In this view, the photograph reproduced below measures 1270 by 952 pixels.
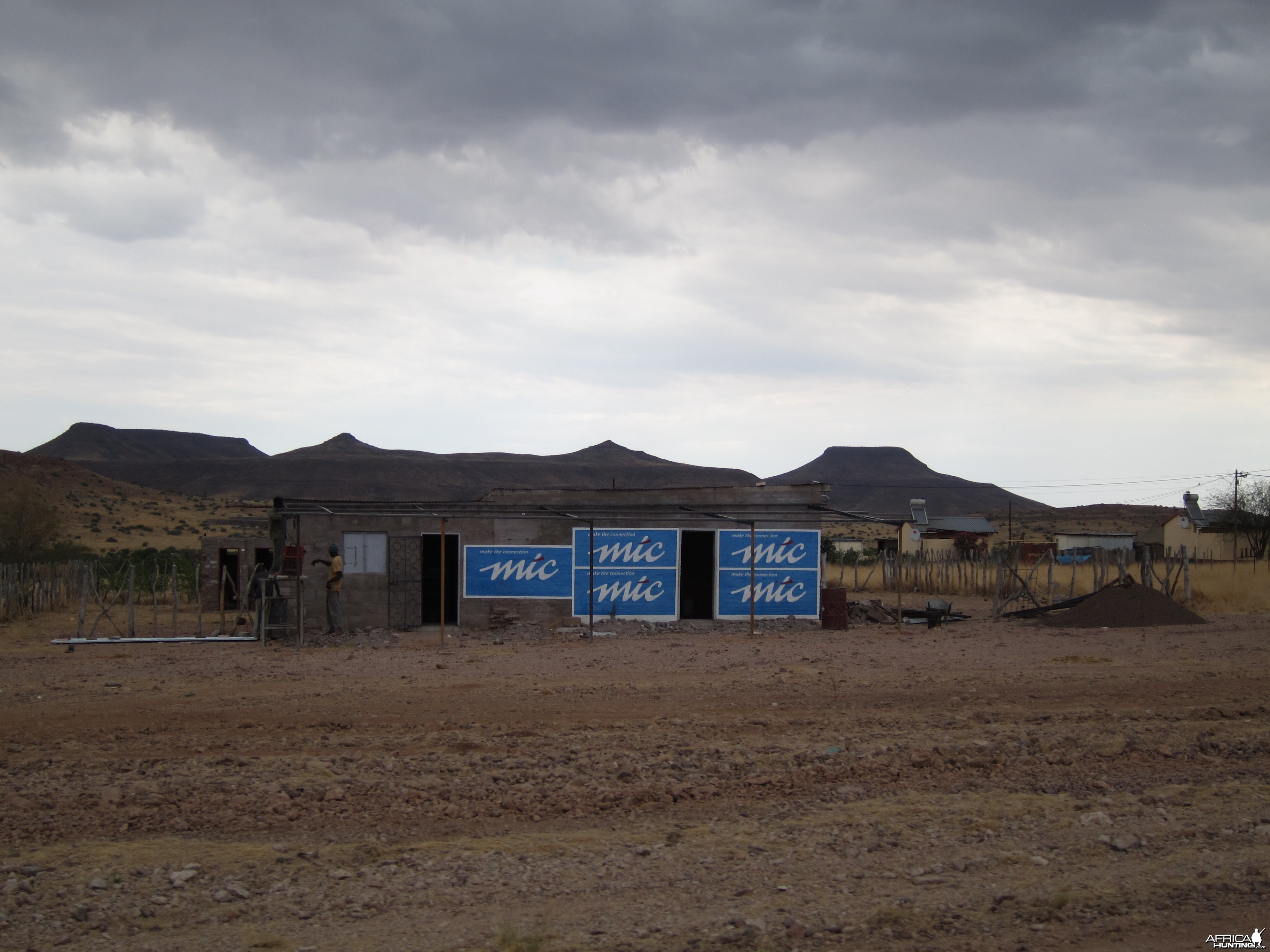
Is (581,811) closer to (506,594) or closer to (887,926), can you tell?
(887,926)

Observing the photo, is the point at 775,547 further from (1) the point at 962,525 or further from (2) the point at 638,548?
(1) the point at 962,525

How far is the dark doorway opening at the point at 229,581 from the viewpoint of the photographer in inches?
1002

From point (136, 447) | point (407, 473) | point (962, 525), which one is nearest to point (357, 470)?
point (407, 473)

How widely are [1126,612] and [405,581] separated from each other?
50.0ft

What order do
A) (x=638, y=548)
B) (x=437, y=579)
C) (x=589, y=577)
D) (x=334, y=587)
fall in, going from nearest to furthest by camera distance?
(x=334, y=587) → (x=589, y=577) → (x=638, y=548) → (x=437, y=579)

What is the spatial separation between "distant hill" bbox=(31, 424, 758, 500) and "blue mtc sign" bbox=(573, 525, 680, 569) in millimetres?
60647

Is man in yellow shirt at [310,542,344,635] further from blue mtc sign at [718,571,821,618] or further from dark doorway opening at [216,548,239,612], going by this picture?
Answer: blue mtc sign at [718,571,821,618]

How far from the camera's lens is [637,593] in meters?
21.2

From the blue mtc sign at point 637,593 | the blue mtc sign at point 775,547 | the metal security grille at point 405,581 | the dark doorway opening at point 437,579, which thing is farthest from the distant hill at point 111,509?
the blue mtc sign at point 775,547

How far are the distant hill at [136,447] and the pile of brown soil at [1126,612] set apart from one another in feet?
331

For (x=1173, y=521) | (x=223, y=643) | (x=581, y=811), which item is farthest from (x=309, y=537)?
(x=1173, y=521)

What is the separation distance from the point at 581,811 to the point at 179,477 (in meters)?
107

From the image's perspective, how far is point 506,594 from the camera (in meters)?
20.6

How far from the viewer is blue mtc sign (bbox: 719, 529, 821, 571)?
69.2 ft
